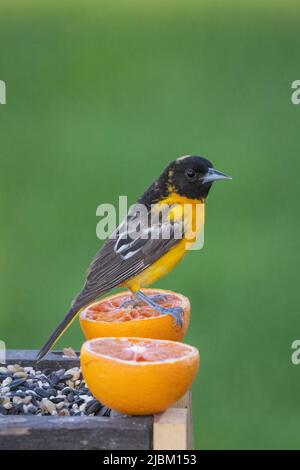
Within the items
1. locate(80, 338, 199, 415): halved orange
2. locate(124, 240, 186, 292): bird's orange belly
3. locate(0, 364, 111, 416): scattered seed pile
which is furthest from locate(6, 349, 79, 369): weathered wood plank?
locate(80, 338, 199, 415): halved orange

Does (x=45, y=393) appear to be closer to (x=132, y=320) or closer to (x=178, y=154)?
(x=132, y=320)

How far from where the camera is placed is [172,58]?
313 inches

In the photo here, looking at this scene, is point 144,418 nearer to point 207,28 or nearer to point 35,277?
point 35,277

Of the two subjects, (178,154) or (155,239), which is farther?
(178,154)

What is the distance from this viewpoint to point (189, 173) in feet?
11.8

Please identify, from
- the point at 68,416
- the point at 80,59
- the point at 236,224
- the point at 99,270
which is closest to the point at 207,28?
the point at 80,59

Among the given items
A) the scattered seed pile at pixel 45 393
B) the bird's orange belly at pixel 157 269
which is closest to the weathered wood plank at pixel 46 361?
the scattered seed pile at pixel 45 393

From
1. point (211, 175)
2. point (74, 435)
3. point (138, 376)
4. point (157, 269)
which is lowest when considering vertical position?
point (74, 435)

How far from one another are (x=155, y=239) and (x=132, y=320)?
0.41 m

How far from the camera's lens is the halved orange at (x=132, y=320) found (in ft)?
10.3

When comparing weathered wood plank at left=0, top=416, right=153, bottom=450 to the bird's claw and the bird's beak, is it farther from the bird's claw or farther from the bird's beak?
the bird's beak

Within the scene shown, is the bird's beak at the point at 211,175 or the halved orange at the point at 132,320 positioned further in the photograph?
the bird's beak at the point at 211,175

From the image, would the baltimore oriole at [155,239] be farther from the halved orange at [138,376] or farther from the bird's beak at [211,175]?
the halved orange at [138,376]

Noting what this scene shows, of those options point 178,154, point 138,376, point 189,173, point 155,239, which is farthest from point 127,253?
point 178,154
